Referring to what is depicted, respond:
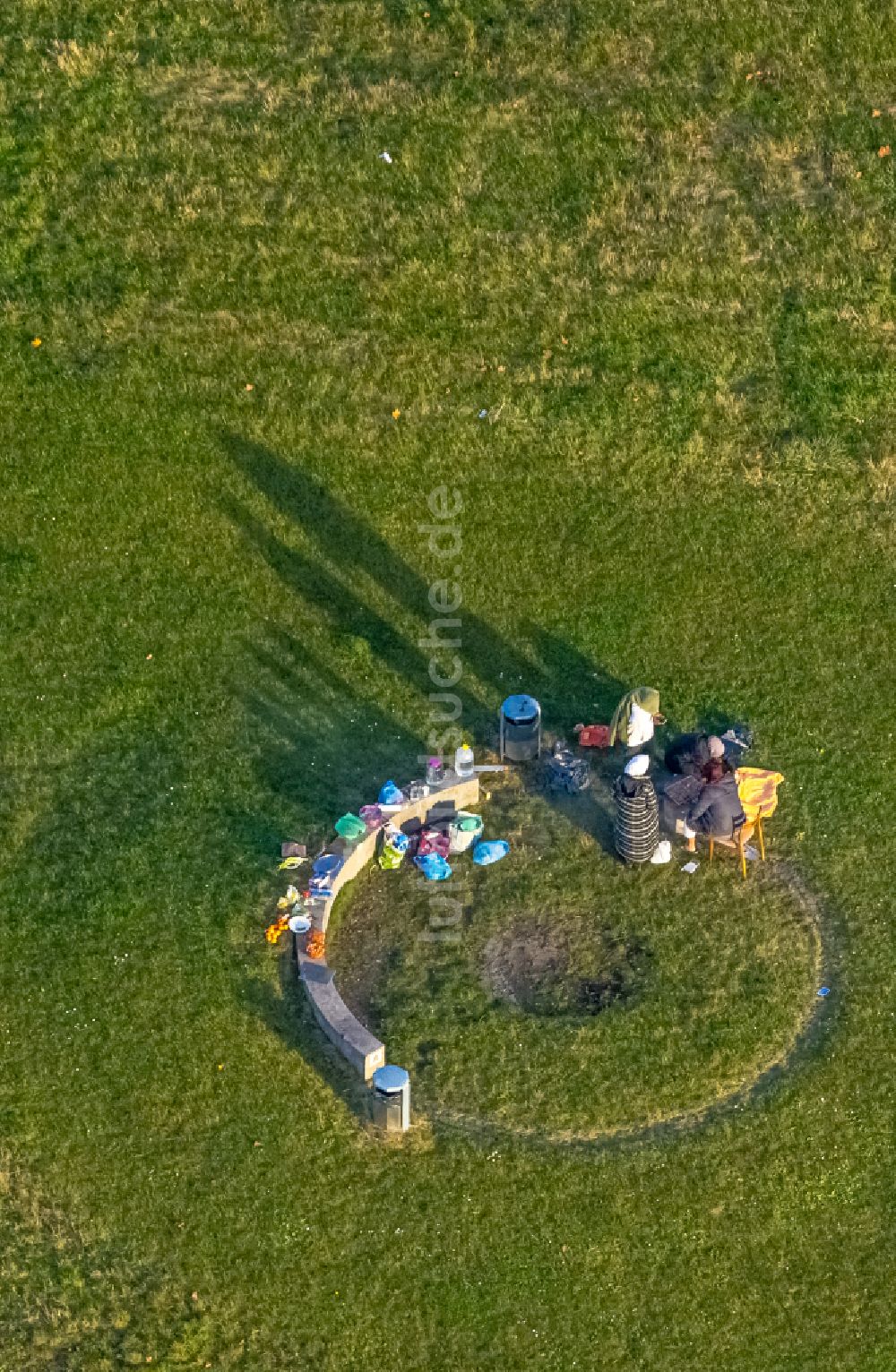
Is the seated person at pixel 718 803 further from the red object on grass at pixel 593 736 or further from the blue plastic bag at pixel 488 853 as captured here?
the blue plastic bag at pixel 488 853

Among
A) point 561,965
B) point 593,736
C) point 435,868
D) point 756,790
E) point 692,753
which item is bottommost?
point 561,965

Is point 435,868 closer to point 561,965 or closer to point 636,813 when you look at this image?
point 561,965

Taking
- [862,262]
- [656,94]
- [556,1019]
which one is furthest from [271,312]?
[556,1019]

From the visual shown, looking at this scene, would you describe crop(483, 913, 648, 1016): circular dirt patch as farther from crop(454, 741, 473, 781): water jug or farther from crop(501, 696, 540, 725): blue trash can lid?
crop(501, 696, 540, 725): blue trash can lid

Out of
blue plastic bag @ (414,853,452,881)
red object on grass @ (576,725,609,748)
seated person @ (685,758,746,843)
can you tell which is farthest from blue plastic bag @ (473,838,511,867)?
seated person @ (685,758,746,843)

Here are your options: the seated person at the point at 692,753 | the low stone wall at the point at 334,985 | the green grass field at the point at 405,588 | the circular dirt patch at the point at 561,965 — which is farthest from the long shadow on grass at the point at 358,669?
the circular dirt patch at the point at 561,965

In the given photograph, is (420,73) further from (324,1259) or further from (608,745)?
(324,1259)

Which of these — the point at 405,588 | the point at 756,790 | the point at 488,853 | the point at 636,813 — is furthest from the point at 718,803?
the point at 405,588
